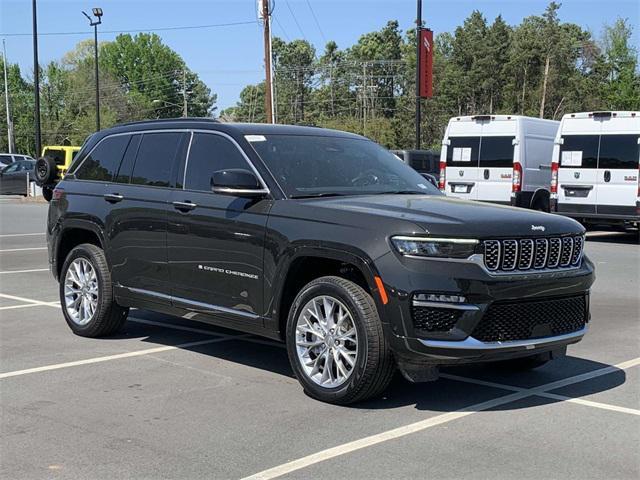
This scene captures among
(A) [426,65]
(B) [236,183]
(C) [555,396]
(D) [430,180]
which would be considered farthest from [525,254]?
(A) [426,65]

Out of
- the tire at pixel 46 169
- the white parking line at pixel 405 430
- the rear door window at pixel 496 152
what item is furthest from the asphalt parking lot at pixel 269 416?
the rear door window at pixel 496 152

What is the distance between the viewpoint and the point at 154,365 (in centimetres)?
653

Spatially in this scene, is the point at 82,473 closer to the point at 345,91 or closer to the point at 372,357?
the point at 372,357

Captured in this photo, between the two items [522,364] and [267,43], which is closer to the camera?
[522,364]

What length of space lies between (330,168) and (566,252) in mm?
1911

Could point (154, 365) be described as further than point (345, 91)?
No

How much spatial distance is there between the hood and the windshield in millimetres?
263

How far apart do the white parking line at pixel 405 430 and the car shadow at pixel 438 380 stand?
0.20ft

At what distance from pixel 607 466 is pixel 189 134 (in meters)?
4.17

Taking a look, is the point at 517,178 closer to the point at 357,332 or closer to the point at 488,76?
the point at 357,332

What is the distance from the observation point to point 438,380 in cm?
612

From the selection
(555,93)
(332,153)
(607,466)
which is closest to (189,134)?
(332,153)

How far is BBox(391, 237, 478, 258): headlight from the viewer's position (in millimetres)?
4984

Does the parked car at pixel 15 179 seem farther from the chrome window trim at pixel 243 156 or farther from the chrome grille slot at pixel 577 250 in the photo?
the chrome grille slot at pixel 577 250
